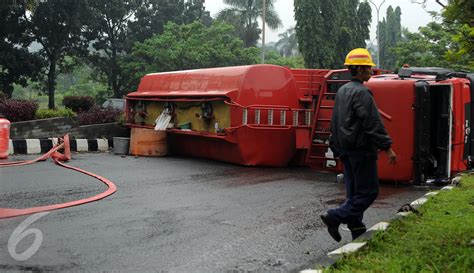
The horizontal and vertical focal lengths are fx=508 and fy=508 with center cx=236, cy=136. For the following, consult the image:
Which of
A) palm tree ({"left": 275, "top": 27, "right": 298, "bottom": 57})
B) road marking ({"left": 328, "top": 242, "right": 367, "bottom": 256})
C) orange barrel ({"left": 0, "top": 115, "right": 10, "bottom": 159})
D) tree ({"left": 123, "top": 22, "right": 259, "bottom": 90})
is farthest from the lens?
palm tree ({"left": 275, "top": 27, "right": 298, "bottom": 57})

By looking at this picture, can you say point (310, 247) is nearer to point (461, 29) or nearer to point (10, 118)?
point (461, 29)

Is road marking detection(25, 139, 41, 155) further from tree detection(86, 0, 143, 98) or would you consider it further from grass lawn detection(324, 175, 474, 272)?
tree detection(86, 0, 143, 98)

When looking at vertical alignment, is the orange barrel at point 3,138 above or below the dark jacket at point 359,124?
below

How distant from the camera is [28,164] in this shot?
1015 cm

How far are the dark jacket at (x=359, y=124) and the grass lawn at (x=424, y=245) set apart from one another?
816 millimetres

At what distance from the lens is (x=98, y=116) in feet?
50.8

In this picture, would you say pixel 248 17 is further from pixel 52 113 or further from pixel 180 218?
pixel 180 218

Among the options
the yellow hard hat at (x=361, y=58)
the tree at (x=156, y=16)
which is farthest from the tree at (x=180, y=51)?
the yellow hard hat at (x=361, y=58)

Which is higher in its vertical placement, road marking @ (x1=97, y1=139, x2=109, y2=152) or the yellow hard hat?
the yellow hard hat

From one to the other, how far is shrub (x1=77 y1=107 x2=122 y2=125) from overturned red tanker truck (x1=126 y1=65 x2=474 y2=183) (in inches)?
99.3

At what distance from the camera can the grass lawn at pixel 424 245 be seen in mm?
3676

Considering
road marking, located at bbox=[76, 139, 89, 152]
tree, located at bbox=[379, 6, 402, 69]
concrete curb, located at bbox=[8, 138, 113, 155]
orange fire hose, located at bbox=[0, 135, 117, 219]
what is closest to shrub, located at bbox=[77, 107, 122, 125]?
concrete curb, located at bbox=[8, 138, 113, 155]

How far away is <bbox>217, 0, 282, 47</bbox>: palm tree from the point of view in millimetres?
44656

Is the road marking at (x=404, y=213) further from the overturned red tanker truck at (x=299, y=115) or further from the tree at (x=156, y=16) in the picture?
the tree at (x=156, y=16)
